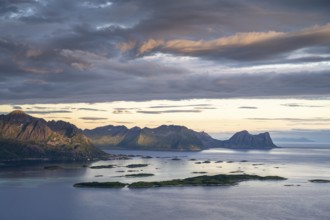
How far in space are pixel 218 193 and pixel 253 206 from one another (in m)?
30.0

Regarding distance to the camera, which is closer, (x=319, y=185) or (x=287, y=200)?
(x=287, y=200)

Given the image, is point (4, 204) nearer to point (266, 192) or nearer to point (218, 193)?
point (218, 193)

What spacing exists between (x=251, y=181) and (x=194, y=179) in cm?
2585

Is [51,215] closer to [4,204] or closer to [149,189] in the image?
[4,204]

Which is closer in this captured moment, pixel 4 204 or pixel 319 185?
pixel 4 204

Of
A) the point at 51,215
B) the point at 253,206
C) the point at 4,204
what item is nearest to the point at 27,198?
the point at 4,204

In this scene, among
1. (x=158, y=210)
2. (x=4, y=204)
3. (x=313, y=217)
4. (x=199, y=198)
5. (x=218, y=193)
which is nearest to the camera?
(x=313, y=217)

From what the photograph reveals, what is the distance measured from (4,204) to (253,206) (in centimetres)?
7757

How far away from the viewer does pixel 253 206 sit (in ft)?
428

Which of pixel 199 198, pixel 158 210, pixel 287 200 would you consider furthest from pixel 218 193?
pixel 158 210

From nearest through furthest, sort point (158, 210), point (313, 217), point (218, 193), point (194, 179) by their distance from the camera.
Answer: point (313, 217) < point (158, 210) < point (218, 193) < point (194, 179)

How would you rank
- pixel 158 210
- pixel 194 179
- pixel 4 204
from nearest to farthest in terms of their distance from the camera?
pixel 158 210, pixel 4 204, pixel 194 179

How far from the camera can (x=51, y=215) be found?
397 feet

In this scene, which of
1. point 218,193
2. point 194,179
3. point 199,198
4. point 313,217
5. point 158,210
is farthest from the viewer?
point 194,179
